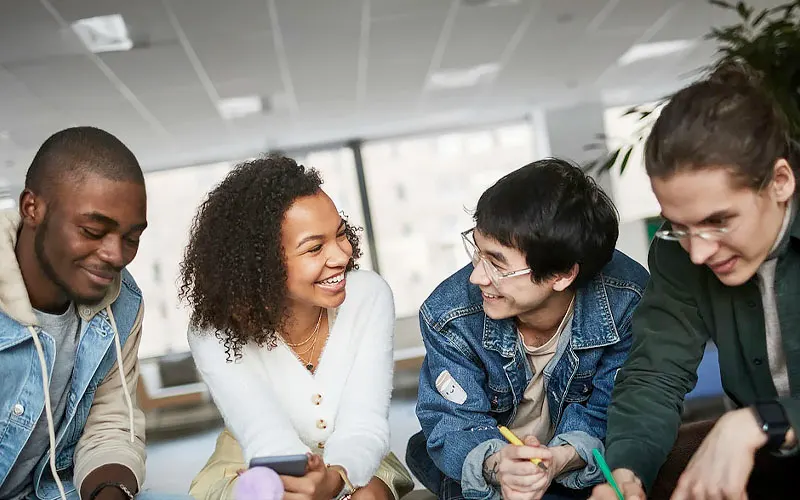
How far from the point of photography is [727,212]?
50.6 inches

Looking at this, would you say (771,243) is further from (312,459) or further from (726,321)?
(312,459)

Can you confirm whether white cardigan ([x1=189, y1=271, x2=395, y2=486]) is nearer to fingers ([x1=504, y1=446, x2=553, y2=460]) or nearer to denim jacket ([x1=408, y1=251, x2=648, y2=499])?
denim jacket ([x1=408, y1=251, x2=648, y2=499])

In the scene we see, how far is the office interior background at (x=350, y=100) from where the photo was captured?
533 centimetres

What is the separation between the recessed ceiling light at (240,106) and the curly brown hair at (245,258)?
5692 millimetres

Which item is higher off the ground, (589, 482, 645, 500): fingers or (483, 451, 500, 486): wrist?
(589, 482, 645, 500): fingers

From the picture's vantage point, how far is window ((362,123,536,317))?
34.8 feet

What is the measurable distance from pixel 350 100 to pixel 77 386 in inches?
260

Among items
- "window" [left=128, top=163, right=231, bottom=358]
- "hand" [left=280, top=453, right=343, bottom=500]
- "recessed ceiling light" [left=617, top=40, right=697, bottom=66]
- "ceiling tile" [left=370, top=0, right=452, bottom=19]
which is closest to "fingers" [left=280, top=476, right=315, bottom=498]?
"hand" [left=280, top=453, right=343, bottom=500]

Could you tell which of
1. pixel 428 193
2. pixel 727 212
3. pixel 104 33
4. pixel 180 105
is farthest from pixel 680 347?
pixel 428 193

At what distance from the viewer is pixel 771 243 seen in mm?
1369

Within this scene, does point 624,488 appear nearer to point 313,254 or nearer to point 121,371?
point 313,254

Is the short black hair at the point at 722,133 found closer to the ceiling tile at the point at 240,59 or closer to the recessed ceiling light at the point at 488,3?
the recessed ceiling light at the point at 488,3

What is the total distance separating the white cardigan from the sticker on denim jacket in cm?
15

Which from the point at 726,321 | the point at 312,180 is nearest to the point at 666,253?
the point at 726,321
